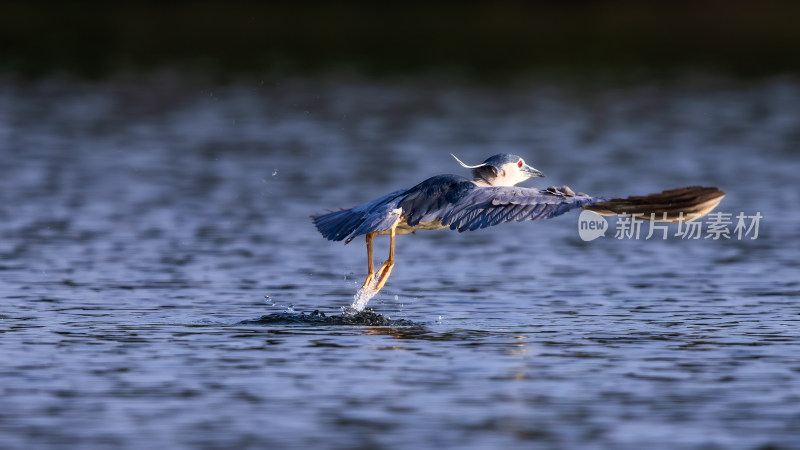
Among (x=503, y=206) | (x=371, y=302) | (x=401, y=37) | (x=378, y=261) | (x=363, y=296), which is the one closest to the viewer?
(x=503, y=206)

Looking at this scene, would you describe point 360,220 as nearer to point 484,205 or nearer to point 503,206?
point 484,205

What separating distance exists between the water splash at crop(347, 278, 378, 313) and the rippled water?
0.75 ft

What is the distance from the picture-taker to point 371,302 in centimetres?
1499

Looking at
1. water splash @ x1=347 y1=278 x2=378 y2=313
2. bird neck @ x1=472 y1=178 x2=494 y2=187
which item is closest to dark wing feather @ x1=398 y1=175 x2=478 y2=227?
bird neck @ x1=472 y1=178 x2=494 y2=187

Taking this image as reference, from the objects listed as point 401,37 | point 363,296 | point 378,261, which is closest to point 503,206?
point 363,296

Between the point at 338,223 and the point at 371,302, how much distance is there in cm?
171

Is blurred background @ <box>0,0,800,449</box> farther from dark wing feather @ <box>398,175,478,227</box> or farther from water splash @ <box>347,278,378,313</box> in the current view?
dark wing feather @ <box>398,175,478,227</box>

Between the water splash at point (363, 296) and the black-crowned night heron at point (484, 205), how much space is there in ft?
0.14

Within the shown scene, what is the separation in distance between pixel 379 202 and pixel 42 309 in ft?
10.2

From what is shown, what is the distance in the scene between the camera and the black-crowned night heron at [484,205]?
1219cm

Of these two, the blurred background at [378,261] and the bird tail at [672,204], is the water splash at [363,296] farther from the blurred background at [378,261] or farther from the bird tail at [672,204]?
the bird tail at [672,204]

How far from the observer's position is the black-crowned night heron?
40.0 ft

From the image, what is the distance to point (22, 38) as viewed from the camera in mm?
48031

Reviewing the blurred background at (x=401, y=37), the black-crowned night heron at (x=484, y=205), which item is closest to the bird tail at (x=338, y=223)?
the black-crowned night heron at (x=484, y=205)
